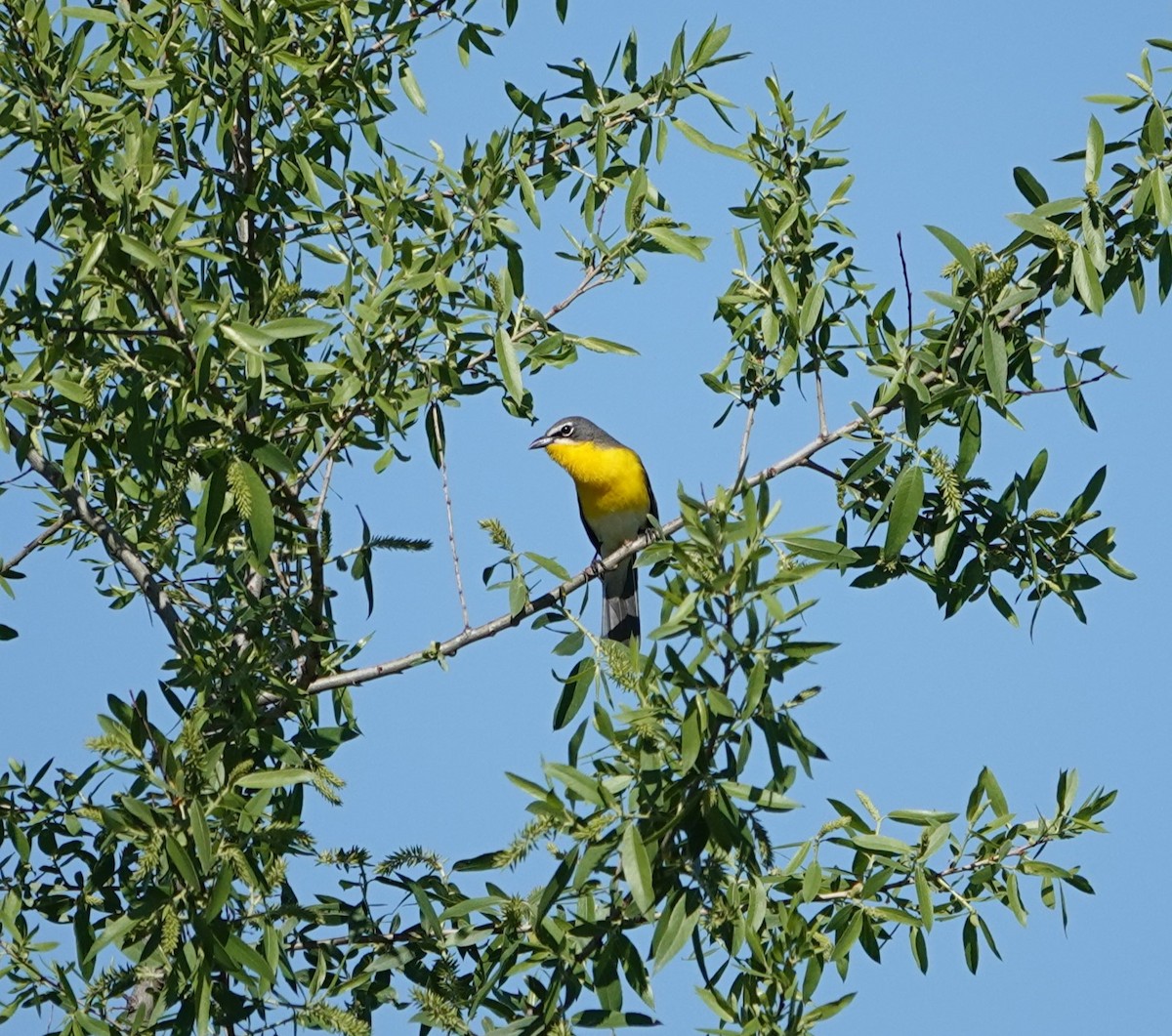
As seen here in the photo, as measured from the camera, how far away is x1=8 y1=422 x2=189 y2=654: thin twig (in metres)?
4.93

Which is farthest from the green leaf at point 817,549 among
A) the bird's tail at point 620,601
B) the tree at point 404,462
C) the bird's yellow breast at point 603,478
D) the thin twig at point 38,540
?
the bird's yellow breast at point 603,478

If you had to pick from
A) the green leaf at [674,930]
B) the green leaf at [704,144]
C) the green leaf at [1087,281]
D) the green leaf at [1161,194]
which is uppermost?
the green leaf at [704,144]

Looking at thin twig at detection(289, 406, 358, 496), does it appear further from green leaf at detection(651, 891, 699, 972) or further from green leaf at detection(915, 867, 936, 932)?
green leaf at detection(915, 867, 936, 932)

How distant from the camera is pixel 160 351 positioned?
395 centimetres

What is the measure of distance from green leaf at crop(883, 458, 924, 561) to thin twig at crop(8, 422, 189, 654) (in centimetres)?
221

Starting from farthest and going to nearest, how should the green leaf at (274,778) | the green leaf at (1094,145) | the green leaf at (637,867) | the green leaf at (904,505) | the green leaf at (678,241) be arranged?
the green leaf at (678,241) < the green leaf at (1094,145) < the green leaf at (904,505) < the green leaf at (274,778) < the green leaf at (637,867)

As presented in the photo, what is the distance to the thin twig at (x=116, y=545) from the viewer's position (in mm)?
4931

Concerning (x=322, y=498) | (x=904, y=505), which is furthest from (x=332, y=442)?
(x=904, y=505)

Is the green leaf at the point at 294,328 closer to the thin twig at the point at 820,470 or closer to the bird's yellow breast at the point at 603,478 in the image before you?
the thin twig at the point at 820,470

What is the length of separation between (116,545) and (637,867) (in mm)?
2486

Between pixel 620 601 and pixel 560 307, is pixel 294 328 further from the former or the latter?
pixel 620 601

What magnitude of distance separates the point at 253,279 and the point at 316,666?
4.13ft

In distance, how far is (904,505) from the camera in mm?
4305

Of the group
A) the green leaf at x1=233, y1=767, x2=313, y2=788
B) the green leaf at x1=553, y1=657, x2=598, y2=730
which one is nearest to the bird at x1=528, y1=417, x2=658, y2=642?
the green leaf at x1=553, y1=657, x2=598, y2=730
